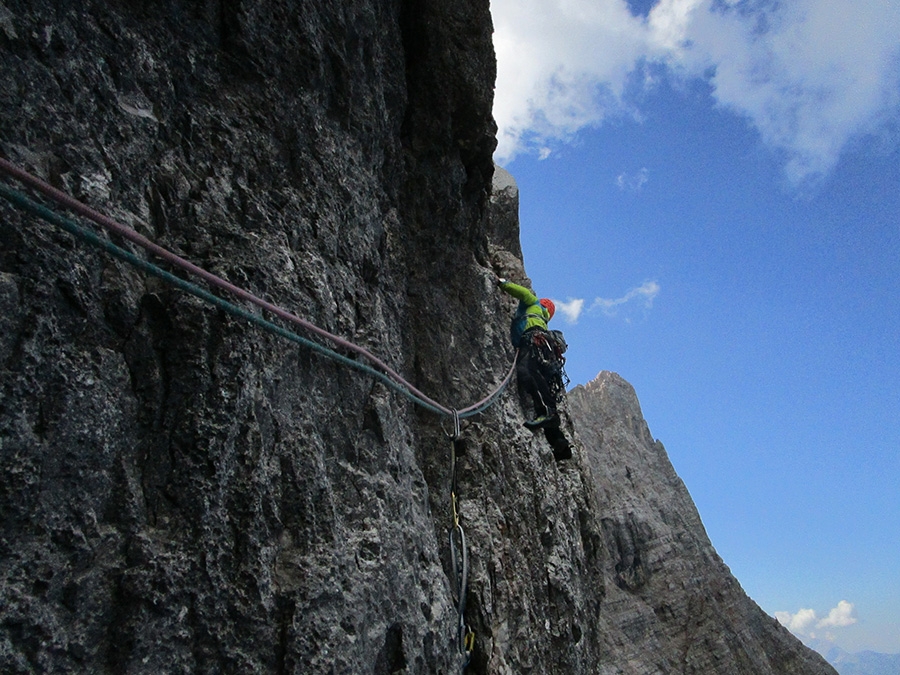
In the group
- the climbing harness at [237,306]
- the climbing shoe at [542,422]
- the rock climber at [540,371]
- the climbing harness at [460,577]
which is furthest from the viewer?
the rock climber at [540,371]

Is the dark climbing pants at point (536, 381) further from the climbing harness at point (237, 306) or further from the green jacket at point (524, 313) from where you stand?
the climbing harness at point (237, 306)

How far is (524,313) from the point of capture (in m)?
7.45

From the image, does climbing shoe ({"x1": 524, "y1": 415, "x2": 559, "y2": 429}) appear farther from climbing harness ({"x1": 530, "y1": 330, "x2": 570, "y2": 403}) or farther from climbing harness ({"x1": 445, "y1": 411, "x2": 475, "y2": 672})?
climbing harness ({"x1": 445, "y1": 411, "x2": 475, "y2": 672})

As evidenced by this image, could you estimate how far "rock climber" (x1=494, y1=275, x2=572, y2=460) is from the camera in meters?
6.91

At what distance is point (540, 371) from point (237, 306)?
4692 mm

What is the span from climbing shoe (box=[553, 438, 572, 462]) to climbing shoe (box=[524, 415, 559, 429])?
291mm

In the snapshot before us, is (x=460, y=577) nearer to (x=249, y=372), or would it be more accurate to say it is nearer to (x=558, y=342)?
(x=249, y=372)

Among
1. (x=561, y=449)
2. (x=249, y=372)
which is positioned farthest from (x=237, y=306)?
(x=561, y=449)

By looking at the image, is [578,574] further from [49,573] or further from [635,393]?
[635,393]

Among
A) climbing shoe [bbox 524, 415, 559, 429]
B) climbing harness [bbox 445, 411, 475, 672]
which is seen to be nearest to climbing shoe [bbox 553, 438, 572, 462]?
climbing shoe [bbox 524, 415, 559, 429]

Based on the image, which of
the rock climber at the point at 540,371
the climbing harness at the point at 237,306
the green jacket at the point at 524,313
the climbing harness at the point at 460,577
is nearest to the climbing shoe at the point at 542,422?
the rock climber at the point at 540,371

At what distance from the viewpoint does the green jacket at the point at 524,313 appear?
7.29m

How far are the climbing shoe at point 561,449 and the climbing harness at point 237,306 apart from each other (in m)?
1.08

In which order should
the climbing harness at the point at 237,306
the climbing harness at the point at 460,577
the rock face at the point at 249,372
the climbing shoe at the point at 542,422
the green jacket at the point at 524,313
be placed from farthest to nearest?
the green jacket at the point at 524,313 < the climbing shoe at the point at 542,422 < the climbing harness at the point at 460,577 < the rock face at the point at 249,372 < the climbing harness at the point at 237,306
